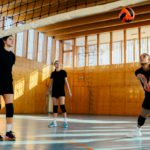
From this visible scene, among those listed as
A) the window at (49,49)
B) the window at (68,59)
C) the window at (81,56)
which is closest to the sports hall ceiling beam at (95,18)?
Answer: the window at (49,49)

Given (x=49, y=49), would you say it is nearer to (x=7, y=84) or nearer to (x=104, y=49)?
(x=104, y=49)

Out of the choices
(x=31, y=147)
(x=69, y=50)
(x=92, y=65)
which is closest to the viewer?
(x=31, y=147)

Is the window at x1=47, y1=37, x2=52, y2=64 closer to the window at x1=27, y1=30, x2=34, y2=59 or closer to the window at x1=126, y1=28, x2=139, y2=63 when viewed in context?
the window at x1=27, y1=30, x2=34, y2=59

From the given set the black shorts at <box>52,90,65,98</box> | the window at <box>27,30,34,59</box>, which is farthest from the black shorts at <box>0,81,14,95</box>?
the window at <box>27,30,34,59</box>

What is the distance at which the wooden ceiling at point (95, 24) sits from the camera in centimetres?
1546

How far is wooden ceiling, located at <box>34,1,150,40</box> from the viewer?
608 inches

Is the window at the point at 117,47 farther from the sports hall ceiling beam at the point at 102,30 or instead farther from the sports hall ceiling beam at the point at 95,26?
the sports hall ceiling beam at the point at 95,26

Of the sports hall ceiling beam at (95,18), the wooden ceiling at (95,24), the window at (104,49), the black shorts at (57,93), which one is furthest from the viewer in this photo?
the window at (104,49)

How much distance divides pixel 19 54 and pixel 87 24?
5.05m

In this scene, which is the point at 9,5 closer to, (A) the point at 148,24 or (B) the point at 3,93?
(A) the point at 148,24

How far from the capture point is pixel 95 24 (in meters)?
17.8

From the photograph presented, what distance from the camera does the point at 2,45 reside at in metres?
4.40

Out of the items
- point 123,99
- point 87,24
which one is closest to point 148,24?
point 87,24

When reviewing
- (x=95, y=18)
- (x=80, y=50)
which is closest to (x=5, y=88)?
(x=95, y=18)
